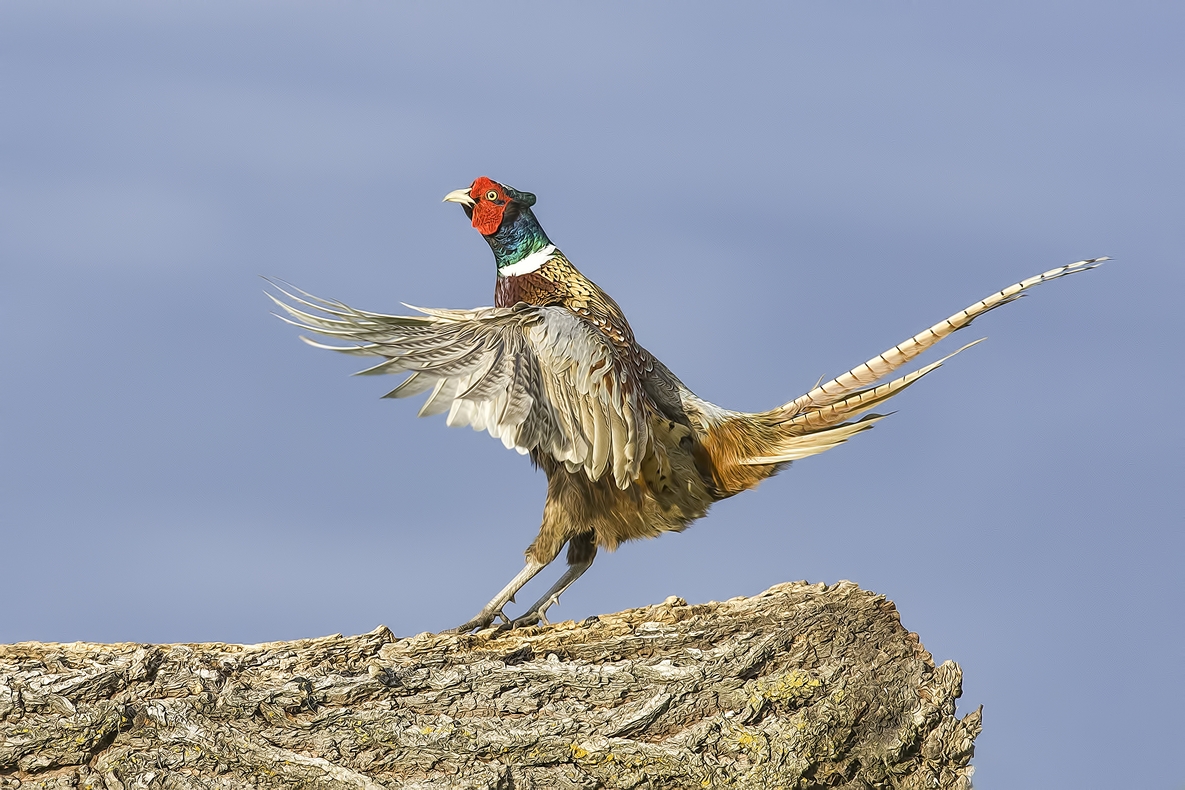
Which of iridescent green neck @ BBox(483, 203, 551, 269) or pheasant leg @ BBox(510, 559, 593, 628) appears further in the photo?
iridescent green neck @ BBox(483, 203, 551, 269)

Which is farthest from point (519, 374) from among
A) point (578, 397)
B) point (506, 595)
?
point (506, 595)

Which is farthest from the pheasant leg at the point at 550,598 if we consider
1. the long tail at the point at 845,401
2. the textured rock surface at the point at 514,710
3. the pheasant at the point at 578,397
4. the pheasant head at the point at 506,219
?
the pheasant head at the point at 506,219

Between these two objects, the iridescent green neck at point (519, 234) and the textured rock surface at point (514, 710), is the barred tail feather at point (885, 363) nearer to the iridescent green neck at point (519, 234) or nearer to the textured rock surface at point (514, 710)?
the textured rock surface at point (514, 710)

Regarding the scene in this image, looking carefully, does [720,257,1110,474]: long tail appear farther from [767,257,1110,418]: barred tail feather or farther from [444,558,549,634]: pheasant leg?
[444,558,549,634]: pheasant leg

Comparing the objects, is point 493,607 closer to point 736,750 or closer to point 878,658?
point 736,750

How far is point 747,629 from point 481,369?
206 centimetres

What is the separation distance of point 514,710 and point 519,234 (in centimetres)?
327

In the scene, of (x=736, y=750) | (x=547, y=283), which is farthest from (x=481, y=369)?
(x=736, y=750)

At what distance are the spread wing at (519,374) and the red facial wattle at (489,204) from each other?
1081 mm

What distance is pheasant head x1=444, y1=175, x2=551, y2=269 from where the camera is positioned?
791 cm

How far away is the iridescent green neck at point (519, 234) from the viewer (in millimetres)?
7906

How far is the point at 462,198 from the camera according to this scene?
7.96m

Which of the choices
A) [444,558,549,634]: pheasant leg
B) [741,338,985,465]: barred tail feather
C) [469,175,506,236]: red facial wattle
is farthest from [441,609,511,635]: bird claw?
[469,175,506,236]: red facial wattle

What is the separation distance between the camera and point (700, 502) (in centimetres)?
745
